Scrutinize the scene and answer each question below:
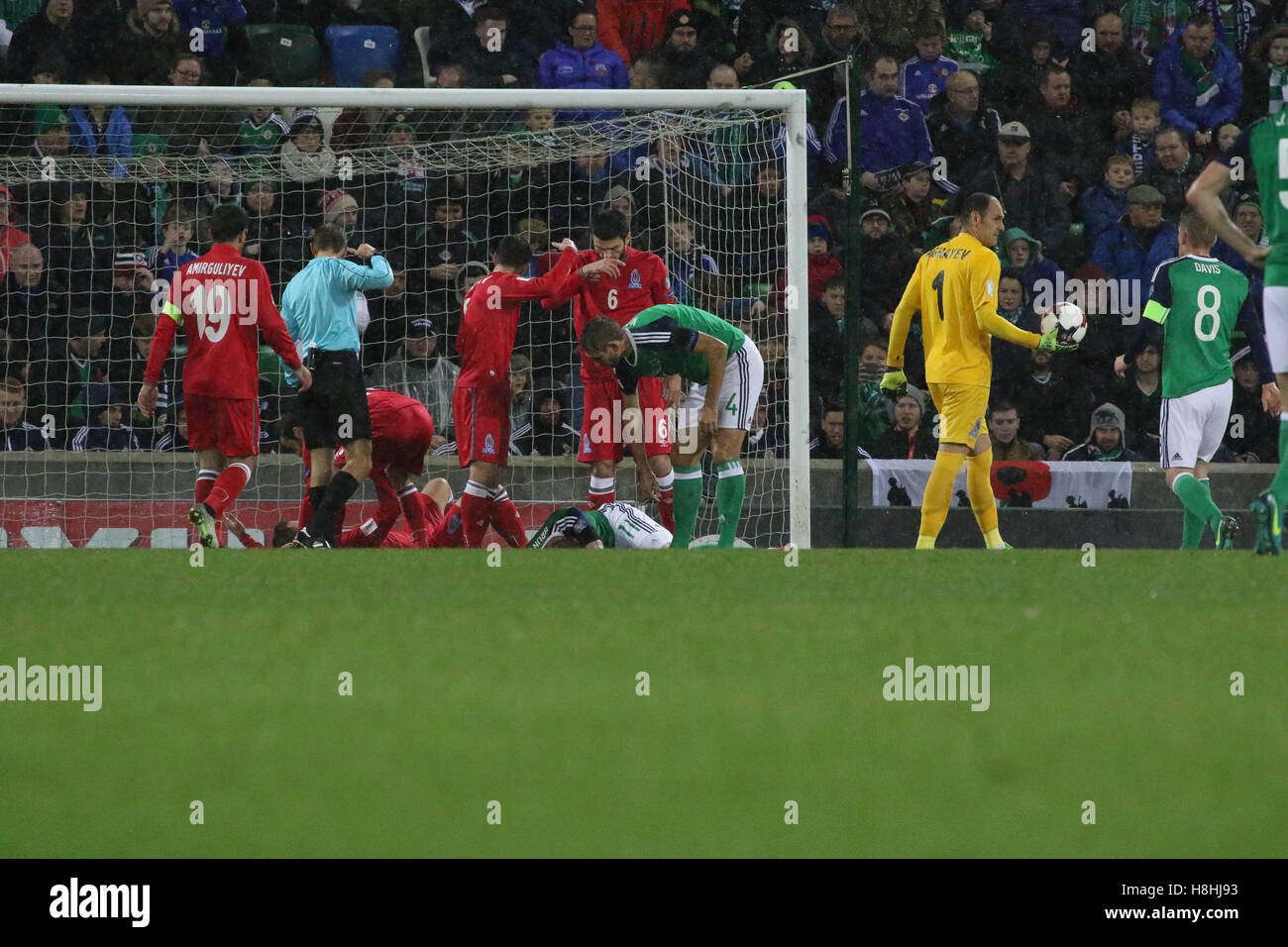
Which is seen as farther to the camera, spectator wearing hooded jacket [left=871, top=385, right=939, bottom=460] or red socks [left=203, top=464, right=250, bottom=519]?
spectator wearing hooded jacket [left=871, top=385, right=939, bottom=460]

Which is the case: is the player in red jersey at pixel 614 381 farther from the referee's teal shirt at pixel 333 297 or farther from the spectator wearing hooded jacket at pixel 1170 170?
the spectator wearing hooded jacket at pixel 1170 170

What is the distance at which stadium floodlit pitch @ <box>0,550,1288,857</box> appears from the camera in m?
2.59

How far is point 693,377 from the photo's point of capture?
9.06 meters

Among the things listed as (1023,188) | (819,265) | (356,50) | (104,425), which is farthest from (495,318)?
(1023,188)

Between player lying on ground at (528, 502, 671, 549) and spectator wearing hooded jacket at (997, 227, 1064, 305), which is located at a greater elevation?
spectator wearing hooded jacket at (997, 227, 1064, 305)

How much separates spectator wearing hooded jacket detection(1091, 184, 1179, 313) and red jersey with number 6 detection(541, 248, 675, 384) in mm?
3602

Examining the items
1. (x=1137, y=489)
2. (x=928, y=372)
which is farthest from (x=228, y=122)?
(x=1137, y=489)

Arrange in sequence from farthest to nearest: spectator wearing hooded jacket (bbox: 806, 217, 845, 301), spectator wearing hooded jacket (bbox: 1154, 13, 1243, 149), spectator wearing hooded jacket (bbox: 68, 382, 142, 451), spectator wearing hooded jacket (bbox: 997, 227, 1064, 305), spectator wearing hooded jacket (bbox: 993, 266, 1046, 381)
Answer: spectator wearing hooded jacket (bbox: 1154, 13, 1243, 149) → spectator wearing hooded jacket (bbox: 806, 217, 845, 301) → spectator wearing hooded jacket (bbox: 997, 227, 1064, 305) → spectator wearing hooded jacket (bbox: 993, 266, 1046, 381) → spectator wearing hooded jacket (bbox: 68, 382, 142, 451)

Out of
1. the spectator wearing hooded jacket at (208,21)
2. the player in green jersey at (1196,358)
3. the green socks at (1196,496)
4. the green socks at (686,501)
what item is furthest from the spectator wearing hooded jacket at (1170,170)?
the spectator wearing hooded jacket at (208,21)

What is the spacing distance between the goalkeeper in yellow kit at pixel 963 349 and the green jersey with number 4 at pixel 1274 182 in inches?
69.5

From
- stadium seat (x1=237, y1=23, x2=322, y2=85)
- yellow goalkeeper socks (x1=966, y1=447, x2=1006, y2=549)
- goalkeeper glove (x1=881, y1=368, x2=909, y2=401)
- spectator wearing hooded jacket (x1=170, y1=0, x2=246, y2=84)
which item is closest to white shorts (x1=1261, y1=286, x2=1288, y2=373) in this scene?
yellow goalkeeper socks (x1=966, y1=447, x2=1006, y2=549)

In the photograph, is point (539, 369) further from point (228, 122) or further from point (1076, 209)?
point (1076, 209)

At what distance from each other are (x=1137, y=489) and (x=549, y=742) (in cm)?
849

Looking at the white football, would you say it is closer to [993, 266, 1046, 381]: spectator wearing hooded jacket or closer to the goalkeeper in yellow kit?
the goalkeeper in yellow kit
